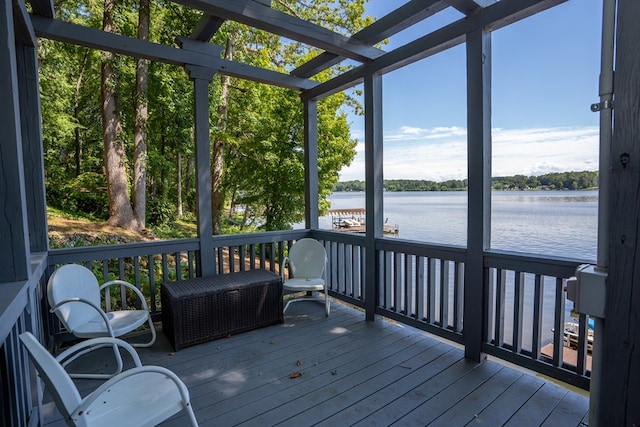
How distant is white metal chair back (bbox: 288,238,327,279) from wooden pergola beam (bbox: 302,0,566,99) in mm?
1904

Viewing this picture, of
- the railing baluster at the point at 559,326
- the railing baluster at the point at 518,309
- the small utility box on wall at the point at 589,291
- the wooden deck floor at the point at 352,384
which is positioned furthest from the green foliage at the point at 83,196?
the small utility box on wall at the point at 589,291

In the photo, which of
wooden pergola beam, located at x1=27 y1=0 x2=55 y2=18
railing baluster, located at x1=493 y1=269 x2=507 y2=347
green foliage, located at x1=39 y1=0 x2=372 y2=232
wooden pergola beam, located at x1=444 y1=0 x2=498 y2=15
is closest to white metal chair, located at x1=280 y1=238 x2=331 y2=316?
railing baluster, located at x1=493 y1=269 x2=507 y2=347

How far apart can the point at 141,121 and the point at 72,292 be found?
6.03 m

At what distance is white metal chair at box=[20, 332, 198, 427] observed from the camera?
1.20 meters

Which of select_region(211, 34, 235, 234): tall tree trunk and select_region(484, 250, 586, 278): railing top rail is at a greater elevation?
select_region(211, 34, 235, 234): tall tree trunk

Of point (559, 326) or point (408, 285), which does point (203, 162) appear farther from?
point (559, 326)

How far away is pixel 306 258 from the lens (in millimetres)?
3996

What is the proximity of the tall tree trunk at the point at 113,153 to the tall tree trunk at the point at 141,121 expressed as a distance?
220mm

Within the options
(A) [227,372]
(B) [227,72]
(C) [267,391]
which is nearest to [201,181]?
(B) [227,72]

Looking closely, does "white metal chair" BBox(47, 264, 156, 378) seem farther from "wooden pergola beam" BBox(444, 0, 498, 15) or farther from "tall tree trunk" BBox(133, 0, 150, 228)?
"tall tree trunk" BBox(133, 0, 150, 228)

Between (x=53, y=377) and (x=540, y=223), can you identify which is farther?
(x=540, y=223)

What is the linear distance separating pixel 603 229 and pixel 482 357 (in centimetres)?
198

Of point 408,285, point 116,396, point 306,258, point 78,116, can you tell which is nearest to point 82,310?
point 116,396

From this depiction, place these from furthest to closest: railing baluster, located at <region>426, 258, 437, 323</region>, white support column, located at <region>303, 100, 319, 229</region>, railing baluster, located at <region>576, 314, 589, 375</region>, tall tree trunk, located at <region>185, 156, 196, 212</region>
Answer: tall tree trunk, located at <region>185, 156, 196, 212</region> → white support column, located at <region>303, 100, 319, 229</region> → railing baluster, located at <region>426, 258, 437, 323</region> → railing baluster, located at <region>576, 314, 589, 375</region>
